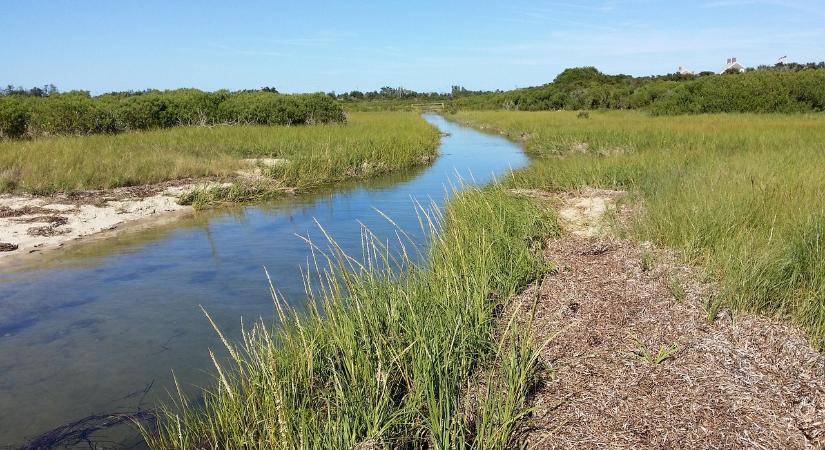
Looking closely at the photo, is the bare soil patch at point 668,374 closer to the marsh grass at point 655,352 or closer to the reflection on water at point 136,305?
the marsh grass at point 655,352

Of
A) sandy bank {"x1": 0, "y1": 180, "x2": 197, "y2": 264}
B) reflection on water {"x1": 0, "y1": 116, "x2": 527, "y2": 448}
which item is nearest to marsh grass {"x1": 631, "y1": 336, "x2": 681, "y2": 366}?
reflection on water {"x1": 0, "y1": 116, "x2": 527, "y2": 448}

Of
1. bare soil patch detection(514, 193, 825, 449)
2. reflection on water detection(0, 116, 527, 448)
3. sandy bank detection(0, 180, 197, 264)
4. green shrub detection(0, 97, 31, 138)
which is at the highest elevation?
green shrub detection(0, 97, 31, 138)

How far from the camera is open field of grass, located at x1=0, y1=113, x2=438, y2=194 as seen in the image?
12883mm

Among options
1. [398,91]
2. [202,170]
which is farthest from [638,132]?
[398,91]

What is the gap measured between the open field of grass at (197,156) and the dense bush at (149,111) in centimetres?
289

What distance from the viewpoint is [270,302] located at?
678 centimetres

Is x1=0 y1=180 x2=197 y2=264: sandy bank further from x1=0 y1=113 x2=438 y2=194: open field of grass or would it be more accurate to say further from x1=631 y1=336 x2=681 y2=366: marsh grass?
x1=631 y1=336 x2=681 y2=366: marsh grass

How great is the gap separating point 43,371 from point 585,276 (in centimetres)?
521

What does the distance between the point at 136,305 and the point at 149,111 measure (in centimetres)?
2188

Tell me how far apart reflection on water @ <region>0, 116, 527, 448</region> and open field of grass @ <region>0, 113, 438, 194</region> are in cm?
333

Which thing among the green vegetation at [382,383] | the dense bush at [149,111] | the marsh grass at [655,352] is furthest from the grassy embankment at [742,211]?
the dense bush at [149,111]

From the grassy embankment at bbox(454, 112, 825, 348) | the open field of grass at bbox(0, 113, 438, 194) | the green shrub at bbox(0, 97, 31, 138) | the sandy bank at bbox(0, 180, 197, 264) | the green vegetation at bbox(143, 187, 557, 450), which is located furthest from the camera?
the green shrub at bbox(0, 97, 31, 138)

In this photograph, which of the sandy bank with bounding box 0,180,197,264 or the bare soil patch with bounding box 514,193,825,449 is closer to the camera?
the bare soil patch with bounding box 514,193,825,449

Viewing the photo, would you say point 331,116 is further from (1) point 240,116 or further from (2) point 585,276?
(2) point 585,276
